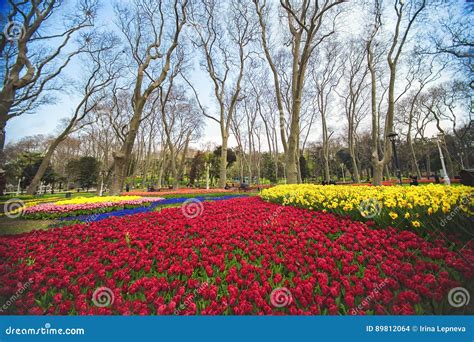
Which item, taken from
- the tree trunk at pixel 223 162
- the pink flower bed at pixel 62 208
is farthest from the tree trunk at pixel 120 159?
the tree trunk at pixel 223 162

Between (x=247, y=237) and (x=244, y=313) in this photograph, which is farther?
(x=247, y=237)

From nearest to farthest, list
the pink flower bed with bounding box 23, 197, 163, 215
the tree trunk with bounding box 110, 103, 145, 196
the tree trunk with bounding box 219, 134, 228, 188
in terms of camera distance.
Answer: the pink flower bed with bounding box 23, 197, 163, 215 → the tree trunk with bounding box 110, 103, 145, 196 → the tree trunk with bounding box 219, 134, 228, 188

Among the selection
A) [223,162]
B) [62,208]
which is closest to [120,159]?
[62,208]

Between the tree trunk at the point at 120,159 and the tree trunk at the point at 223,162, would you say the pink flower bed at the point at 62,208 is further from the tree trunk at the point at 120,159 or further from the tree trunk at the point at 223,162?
the tree trunk at the point at 223,162

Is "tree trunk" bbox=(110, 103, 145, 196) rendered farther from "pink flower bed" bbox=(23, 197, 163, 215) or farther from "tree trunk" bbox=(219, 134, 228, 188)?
"tree trunk" bbox=(219, 134, 228, 188)

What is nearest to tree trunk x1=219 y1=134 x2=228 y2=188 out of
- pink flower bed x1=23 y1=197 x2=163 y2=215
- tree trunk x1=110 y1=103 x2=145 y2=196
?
tree trunk x1=110 y1=103 x2=145 y2=196

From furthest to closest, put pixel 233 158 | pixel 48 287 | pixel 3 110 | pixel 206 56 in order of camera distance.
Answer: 1. pixel 233 158
2. pixel 206 56
3. pixel 3 110
4. pixel 48 287

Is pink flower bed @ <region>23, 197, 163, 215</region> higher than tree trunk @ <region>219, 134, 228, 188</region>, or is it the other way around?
tree trunk @ <region>219, 134, 228, 188</region>

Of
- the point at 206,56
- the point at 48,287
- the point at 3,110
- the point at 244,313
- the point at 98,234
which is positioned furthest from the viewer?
the point at 206,56

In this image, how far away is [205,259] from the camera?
2.68 metres
